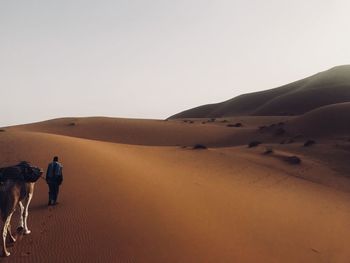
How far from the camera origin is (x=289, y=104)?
9162cm

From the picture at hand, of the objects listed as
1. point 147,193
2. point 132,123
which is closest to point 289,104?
point 132,123

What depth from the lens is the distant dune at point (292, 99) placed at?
86.7 meters

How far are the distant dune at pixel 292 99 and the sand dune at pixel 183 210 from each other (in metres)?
66.8

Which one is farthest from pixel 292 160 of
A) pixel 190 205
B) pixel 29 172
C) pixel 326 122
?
pixel 326 122

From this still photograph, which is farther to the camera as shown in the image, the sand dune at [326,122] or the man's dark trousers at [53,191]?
the sand dune at [326,122]

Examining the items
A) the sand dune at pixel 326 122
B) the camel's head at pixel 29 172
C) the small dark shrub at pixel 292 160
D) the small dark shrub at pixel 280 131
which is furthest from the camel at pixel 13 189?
the small dark shrub at pixel 280 131

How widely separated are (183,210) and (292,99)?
86747mm

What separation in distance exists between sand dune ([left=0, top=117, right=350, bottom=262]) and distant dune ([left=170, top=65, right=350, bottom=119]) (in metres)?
66.8

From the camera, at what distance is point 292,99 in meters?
94.4

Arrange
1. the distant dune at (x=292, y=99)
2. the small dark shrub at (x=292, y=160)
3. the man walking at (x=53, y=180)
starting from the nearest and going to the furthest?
the man walking at (x=53, y=180)
the small dark shrub at (x=292, y=160)
the distant dune at (x=292, y=99)

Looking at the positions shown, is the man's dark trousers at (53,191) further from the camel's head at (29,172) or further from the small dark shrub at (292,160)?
the small dark shrub at (292,160)

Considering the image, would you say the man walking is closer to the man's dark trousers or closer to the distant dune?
Result: the man's dark trousers

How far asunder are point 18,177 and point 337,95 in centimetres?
8675

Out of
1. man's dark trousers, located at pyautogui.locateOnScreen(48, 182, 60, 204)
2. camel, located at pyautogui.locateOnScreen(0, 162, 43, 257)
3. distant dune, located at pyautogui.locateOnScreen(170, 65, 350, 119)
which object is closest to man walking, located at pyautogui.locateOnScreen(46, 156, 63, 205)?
man's dark trousers, located at pyautogui.locateOnScreen(48, 182, 60, 204)
